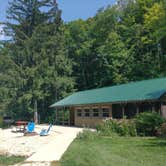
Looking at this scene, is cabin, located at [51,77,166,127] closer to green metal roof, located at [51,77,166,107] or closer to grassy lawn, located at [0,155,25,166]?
green metal roof, located at [51,77,166,107]

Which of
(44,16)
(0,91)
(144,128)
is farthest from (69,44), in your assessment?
(144,128)

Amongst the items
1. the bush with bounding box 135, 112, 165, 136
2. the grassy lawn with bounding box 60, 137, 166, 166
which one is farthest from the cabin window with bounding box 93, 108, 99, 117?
the grassy lawn with bounding box 60, 137, 166, 166

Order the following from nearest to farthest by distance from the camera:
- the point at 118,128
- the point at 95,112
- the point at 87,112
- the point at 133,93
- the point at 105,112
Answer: the point at 118,128 → the point at 133,93 → the point at 105,112 → the point at 95,112 → the point at 87,112

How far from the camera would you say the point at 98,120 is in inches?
1278

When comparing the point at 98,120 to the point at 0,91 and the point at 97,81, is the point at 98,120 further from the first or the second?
the point at 97,81

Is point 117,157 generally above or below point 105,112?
below

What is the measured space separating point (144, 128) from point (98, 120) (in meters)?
10.6

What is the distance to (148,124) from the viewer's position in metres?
22.1

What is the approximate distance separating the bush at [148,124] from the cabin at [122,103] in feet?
7.67

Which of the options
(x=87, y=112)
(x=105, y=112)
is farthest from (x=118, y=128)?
(x=87, y=112)

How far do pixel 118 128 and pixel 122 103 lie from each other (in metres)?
6.00

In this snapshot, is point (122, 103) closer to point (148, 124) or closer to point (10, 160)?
point (148, 124)

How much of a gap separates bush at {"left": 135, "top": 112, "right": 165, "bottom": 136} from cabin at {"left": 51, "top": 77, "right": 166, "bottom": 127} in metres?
2.34

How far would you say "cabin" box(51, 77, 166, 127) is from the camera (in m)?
25.5
